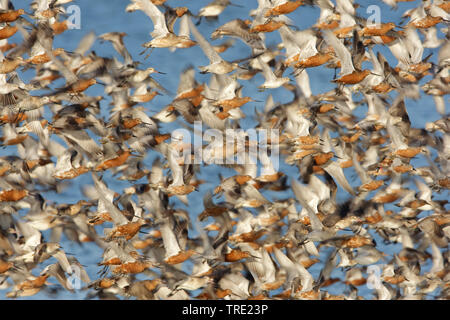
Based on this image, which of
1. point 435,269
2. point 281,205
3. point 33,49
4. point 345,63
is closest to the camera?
point 345,63

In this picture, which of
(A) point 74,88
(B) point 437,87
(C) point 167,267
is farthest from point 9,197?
(B) point 437,87

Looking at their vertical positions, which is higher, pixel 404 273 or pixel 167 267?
pixel 167 267

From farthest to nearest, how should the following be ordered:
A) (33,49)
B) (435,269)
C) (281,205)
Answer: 1. (435,269)
2. (281,205)
3. (33,49)

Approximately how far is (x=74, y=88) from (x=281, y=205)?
18.1 feet

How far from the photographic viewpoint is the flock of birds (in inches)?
575

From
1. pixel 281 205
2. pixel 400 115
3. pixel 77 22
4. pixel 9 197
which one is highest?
pixel 77 22

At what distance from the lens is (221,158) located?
640 inches

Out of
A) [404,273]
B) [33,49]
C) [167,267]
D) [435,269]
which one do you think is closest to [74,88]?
[33,49]

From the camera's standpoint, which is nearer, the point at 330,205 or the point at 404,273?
the point at 330,205

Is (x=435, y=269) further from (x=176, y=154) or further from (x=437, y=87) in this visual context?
(x=176, y=154)

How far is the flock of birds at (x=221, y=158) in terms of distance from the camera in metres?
14.6

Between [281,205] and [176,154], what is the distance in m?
3.15

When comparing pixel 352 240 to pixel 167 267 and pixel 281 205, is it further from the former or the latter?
pixel 167 267

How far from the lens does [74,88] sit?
14562 mm
